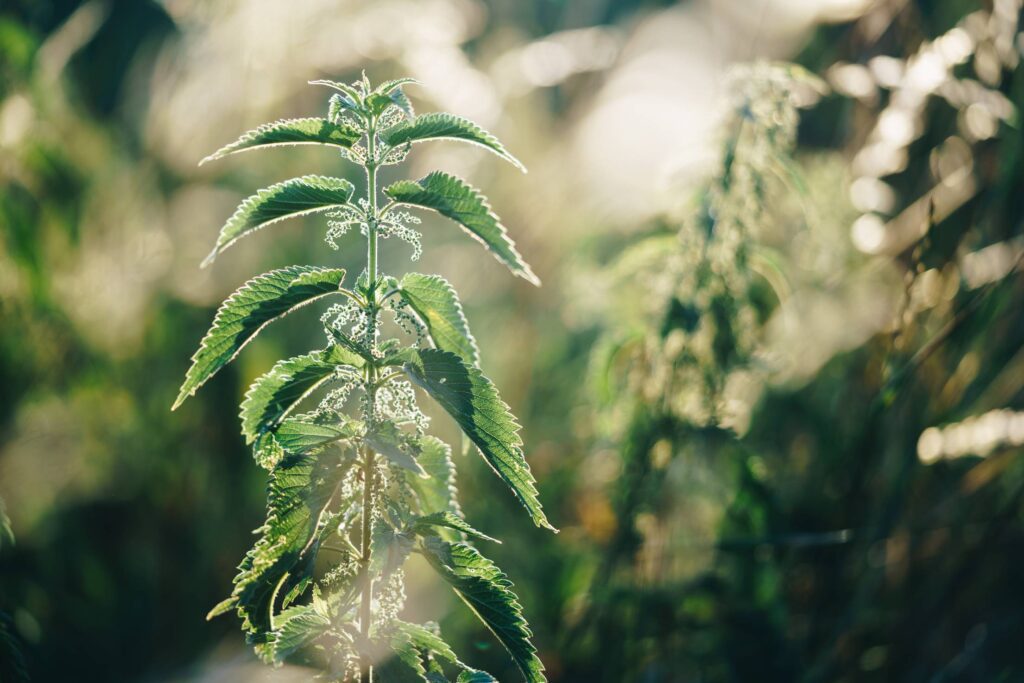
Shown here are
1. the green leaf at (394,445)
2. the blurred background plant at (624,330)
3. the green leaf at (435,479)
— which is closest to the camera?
the green leaf at (394,445)

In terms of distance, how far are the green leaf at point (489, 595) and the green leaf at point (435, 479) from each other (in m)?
0.05

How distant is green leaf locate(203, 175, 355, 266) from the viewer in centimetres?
53

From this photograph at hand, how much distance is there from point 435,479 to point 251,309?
186 millimetres

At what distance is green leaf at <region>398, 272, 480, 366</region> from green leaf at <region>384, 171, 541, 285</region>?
0.05 m

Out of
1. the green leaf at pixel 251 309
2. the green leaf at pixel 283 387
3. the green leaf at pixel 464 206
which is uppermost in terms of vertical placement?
the green leaf at pixel 464 206

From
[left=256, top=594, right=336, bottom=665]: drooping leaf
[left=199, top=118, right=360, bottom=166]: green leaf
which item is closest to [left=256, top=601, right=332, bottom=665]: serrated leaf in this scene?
[left=256, top=594, right=336, bottom=665]: drooping leaf

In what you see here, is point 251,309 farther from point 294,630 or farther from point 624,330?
point 624,330

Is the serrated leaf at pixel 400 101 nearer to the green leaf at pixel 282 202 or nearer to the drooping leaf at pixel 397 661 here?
the green leaf at pixel 282 202

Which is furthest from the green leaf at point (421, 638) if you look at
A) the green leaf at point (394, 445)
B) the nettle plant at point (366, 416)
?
the green leaf at point (394, 445)

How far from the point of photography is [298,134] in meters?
0.54

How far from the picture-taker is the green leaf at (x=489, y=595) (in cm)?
54

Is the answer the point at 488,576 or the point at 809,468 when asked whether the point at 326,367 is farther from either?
the point at 809,468

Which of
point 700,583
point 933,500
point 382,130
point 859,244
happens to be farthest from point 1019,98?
point 382,130

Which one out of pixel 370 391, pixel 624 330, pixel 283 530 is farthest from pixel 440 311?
pixel 624 330
